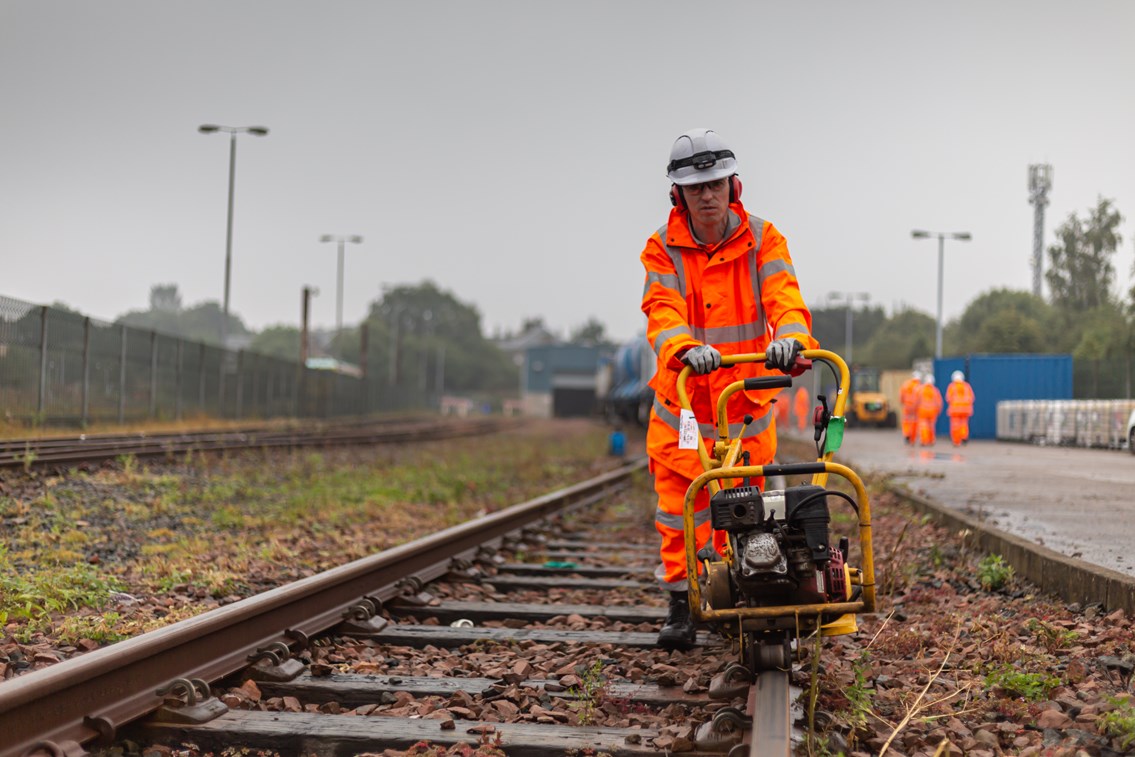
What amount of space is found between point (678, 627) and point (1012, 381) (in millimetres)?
32336

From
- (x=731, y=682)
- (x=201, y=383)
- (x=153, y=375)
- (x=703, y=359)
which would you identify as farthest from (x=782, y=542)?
(x=201, y=383)

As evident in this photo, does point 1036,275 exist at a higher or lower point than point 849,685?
higher

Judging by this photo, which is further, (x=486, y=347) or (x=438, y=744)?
(x=486, y=347)

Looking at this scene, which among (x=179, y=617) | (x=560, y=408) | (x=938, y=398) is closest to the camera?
(x=179, y=617)

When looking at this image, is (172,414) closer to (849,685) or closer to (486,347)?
(849,685)

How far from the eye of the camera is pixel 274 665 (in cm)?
408

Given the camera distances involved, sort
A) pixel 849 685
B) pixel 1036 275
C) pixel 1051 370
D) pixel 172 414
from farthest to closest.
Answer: pixel 1036 275 < pixel 1051 370 < pixel 172 414 < pixel 849 685

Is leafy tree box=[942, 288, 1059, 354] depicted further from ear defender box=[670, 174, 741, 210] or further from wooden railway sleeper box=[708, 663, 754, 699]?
wooden railway sleeper box=[708, 663, 754, 699]

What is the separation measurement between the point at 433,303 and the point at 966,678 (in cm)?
14627

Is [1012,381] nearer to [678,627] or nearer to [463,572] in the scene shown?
[463,572]

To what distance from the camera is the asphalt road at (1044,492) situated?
682 cm

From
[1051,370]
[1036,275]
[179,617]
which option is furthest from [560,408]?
[179,617]

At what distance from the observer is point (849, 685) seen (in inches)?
153

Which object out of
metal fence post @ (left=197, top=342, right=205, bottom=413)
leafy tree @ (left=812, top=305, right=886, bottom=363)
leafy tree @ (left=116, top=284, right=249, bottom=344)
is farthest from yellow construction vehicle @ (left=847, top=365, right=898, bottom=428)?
leafy tree @ (left=116, top=284, right=249, bottom=344)
